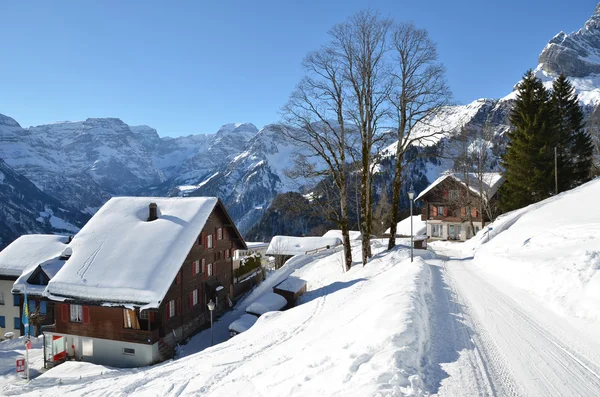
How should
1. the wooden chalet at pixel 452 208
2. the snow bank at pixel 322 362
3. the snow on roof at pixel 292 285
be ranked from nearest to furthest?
the snow bank at pixel 322 362 < the snow on roof at pixel 292 285 < the wooden chalet at pixel 452 208

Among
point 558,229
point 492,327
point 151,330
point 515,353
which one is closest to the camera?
point 515,353

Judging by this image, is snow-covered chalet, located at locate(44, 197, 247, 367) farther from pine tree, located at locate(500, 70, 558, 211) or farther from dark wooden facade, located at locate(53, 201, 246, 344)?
pine tree, located at locate(500, 70, 558, 211)

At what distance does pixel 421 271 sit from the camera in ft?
53.0

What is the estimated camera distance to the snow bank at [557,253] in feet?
33.9

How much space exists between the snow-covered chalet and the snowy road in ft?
53.5

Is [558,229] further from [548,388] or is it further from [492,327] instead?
[548,388]

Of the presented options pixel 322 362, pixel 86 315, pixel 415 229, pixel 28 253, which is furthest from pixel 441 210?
pixel 28 253

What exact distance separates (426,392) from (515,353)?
2.98 meters

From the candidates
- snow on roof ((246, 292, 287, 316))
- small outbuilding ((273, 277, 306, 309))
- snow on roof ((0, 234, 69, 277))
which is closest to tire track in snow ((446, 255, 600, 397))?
small outbuilding ((273, 277, 306, 309))

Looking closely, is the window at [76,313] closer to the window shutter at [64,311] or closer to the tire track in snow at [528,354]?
the window shutter at [64,311]

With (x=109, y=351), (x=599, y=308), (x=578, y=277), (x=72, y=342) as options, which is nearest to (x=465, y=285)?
(x=578, y=277)

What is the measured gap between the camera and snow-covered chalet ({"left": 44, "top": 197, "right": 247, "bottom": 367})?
21078 mm

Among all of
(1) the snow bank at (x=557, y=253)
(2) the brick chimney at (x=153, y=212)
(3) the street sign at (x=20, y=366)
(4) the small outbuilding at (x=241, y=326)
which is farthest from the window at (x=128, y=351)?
(1) the snow bank at (x=557, y=253)

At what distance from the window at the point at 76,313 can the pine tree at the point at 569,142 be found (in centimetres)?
4075
